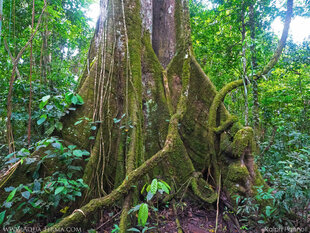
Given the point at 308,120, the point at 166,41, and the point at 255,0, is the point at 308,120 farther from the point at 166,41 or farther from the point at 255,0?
the point at 166,41

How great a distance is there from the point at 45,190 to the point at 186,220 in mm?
1797

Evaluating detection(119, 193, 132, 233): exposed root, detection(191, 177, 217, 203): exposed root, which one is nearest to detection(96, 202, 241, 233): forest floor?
detection(191, 177, 217, 203): exposed root

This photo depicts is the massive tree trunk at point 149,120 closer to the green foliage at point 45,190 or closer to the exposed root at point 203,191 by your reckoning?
the exposed root at point 203,191

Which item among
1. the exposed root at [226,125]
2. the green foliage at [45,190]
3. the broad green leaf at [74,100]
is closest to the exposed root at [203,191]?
the exposed root at [226,125]

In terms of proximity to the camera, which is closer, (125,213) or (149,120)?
(125,213)

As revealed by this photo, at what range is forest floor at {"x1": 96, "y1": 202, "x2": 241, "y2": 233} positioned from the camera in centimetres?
226

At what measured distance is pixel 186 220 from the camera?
2516 millimetres

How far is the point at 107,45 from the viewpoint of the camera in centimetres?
290

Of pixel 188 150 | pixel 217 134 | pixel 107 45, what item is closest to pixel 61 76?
pixel 107 45

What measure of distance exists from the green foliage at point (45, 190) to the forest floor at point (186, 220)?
1.77 ft

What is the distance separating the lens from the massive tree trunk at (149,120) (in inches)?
97.5

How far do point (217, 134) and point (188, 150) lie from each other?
580 millimetres

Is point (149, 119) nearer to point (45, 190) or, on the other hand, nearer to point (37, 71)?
point (45, 190)

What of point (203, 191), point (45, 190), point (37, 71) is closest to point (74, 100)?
point (45, 190)
